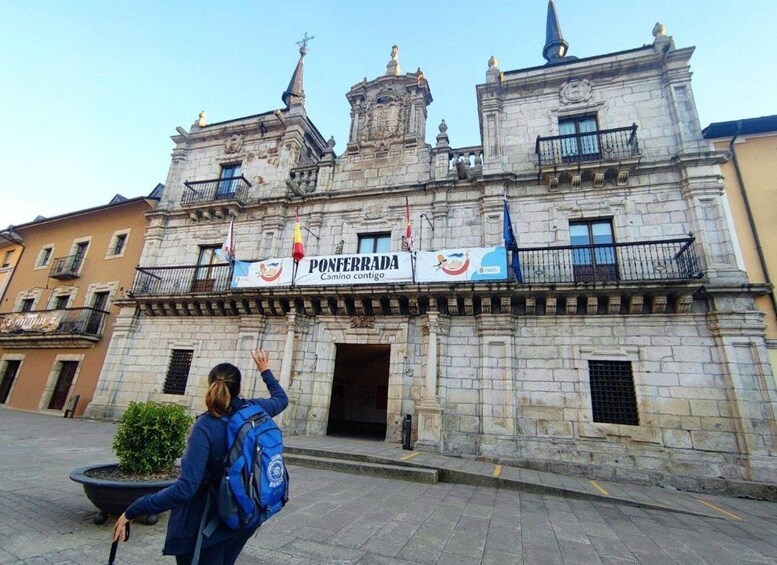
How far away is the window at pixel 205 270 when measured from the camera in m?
14.1

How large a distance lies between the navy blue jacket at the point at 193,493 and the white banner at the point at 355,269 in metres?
8.88

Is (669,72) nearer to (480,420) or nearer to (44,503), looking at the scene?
(480,420)

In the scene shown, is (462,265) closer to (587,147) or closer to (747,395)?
(587,147)

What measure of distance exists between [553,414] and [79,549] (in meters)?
9.44

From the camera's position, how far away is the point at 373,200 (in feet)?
44.3

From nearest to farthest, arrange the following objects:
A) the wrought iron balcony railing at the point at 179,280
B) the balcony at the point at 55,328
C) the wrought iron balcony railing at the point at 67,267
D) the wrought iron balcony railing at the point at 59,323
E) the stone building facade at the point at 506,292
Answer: the stone building facade at the point at 506,292 < the wrought iron balcony railing at the point at 179,280 < the balcony at the point at 55,328 < the wrought iron balcony railing at the point at 59,323 < the wrought iron balcony railing at the point at 67,267

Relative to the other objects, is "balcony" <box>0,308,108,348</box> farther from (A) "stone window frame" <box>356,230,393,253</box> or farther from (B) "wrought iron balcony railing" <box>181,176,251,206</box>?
(A) "stone window frame" <box>356,230,393,253</box>

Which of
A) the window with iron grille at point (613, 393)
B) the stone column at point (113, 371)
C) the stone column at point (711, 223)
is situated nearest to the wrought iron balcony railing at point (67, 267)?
the stone column at point (113, 371)

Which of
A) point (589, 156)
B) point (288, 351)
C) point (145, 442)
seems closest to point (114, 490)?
point (145, 442)

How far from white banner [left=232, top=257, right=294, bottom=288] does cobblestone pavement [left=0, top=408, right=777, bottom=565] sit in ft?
21.0

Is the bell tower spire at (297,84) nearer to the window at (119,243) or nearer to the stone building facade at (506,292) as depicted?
the stone building facade at (506,292)

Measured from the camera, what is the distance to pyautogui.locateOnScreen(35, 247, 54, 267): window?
19.5 m

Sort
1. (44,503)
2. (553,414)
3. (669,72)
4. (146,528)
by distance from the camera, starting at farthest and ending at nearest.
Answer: (669,72) < (553,414) < (44,503) < (146,528)

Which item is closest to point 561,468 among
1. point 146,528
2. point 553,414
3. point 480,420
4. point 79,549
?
point 553,414
